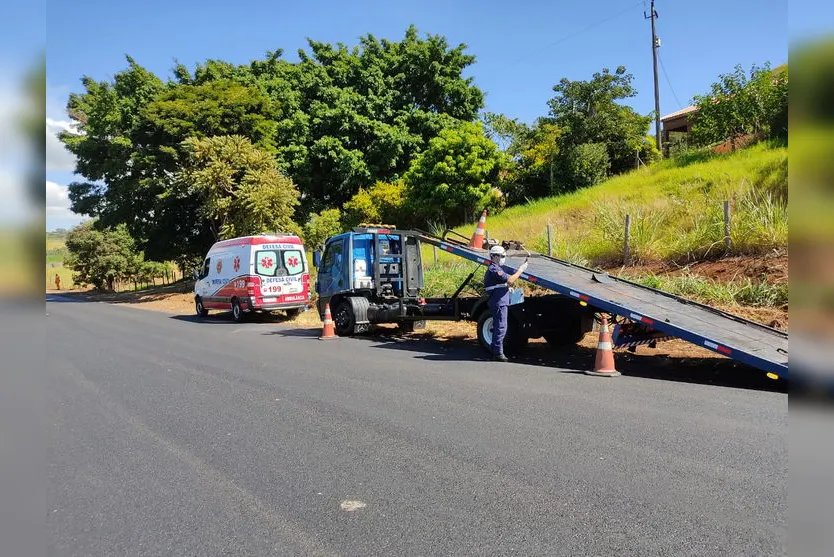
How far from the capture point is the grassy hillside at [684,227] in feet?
37.8

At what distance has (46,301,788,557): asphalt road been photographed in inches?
135

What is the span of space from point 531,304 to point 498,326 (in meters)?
0.82

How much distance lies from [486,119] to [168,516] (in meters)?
34.9

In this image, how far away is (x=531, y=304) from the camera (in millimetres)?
9625

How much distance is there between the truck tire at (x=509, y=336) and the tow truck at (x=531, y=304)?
2 cm

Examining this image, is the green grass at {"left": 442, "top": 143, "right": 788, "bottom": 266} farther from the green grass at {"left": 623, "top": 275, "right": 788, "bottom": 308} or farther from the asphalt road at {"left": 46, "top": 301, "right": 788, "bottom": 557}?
the asphalt road at {"left": 46, "top": 301, "right": 788, "bottom": 557}

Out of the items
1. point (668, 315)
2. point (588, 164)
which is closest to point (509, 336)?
point (668, 315)

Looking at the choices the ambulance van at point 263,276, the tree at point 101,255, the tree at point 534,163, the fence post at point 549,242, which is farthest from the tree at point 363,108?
the tree at point 101,255

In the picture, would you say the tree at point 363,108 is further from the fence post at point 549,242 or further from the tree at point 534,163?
the fence post at point 549,242

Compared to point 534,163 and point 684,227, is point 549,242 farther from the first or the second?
point 534,163

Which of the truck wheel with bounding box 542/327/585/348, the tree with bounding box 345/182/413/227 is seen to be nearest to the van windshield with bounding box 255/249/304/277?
the truck wheel with bounding box 542/327/585/348

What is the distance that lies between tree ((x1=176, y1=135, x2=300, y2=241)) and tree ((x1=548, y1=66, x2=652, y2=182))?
13.5 meters
